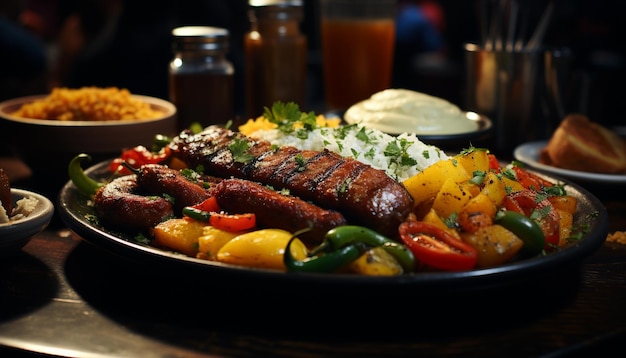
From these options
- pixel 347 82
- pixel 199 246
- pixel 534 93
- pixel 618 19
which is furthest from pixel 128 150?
pixel 618 19

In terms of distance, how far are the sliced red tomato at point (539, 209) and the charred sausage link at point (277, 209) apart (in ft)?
1.92

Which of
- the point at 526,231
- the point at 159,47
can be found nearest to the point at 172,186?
the point at 526,231

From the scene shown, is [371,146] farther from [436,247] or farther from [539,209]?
[436,247]

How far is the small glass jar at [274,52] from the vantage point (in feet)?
12.8

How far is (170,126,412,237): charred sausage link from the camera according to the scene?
1896mm

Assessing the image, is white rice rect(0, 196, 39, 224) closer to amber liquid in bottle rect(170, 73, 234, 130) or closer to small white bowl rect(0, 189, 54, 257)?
small white bowl rect(0, 189, 54, 257)

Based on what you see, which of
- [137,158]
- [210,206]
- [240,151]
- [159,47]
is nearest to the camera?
Result: [210,206]

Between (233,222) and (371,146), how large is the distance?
0.76 metres

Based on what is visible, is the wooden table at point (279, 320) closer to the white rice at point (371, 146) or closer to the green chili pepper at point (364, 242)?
the green chili pepper at point (364, 242)

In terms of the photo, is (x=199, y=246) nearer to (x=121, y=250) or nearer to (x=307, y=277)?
(x=121, y=250)

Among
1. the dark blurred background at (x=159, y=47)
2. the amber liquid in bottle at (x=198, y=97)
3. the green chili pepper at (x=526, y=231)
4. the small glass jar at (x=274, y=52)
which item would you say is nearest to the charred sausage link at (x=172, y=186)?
the green chili pepper at (x=526, y=231)

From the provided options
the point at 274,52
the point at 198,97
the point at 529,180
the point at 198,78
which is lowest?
the point at 529,180

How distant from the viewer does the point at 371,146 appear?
8.07ft

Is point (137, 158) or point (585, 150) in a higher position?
point (137, 158)
